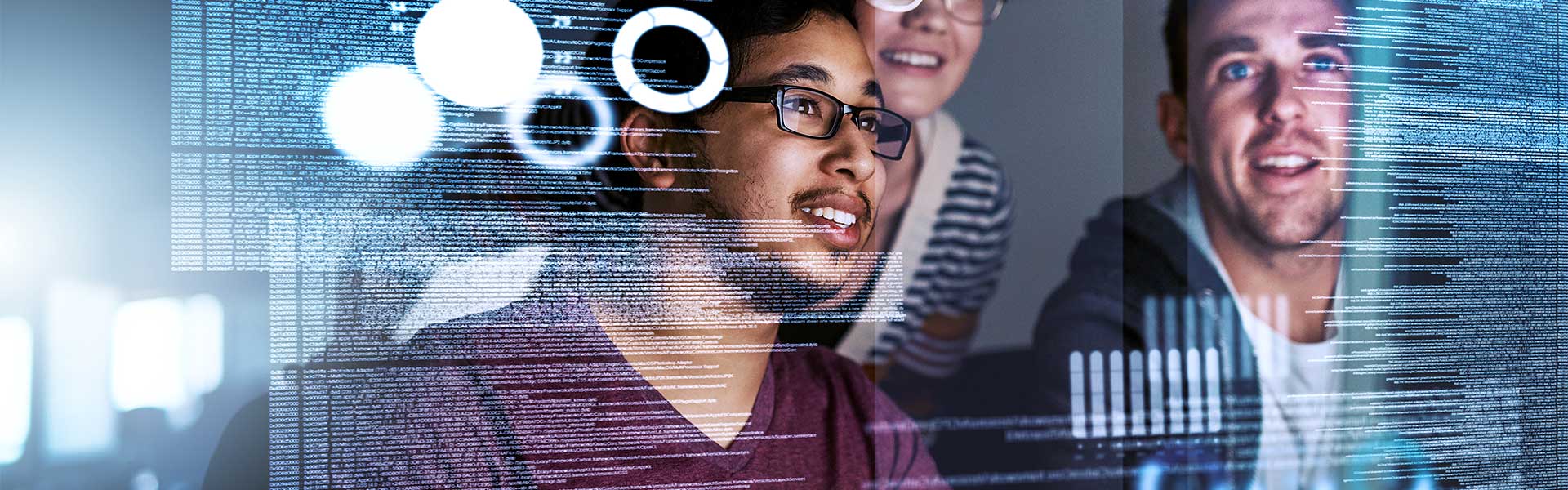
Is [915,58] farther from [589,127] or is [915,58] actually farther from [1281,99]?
[1281,99]

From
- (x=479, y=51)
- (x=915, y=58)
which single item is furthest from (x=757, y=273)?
(x=479, y=51)

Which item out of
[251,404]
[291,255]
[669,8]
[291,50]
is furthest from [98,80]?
[669,8]

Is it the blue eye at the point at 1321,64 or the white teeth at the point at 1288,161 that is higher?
the blue eye at the point at 1321,64

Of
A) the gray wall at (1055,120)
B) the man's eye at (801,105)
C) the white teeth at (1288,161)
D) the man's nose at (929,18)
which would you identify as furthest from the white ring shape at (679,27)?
the white teeth at (1288,161)

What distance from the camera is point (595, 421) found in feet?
5.71

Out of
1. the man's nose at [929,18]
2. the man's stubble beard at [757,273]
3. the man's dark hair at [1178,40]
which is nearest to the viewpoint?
the man's stubble beard at [757,273]

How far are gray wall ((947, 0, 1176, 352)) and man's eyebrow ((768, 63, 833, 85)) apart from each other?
10.6 inches

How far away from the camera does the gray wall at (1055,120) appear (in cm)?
192

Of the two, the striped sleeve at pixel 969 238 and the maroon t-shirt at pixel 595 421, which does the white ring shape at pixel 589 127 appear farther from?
the striped sleeve at pixel 969 238

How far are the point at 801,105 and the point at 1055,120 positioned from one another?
529 mm

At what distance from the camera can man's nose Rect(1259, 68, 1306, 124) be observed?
6.90ft

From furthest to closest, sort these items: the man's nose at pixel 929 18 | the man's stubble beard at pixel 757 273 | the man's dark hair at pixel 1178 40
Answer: the man's dark hair at pixel 1178 40, the man's nose at pixel 929 18, the man's stubble beard at pixel 757 273

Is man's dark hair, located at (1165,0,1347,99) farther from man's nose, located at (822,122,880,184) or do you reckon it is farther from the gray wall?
man's nose, located at (822,122,880,184)

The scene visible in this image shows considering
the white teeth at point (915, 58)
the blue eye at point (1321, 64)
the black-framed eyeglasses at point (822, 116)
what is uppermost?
the blue eye at point (1321, 64)
